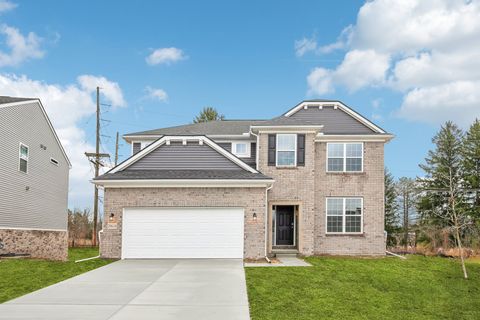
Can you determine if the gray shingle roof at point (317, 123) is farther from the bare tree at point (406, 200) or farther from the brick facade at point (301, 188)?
the bare tree at point (406, 200)

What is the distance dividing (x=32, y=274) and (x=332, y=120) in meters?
14.1

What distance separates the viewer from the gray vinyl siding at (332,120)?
66.0 feet

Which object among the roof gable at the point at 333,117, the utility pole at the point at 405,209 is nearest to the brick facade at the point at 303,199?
the roof gable at the point at 333,117

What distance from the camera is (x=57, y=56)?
63.8 feet

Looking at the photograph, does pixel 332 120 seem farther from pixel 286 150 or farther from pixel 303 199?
pixel 303 199

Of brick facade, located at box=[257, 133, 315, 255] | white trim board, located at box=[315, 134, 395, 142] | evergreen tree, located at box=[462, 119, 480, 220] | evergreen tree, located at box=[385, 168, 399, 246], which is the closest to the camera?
brick facade, located at box=[257, 133, 315, 255]

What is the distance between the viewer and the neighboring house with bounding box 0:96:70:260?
1966 centimetres

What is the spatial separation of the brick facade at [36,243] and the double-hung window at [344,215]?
14.3 metres

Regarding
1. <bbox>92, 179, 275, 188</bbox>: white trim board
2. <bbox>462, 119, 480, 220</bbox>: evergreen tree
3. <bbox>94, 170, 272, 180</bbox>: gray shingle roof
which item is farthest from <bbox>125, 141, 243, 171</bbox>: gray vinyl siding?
<bbox>462, 119, 480, 220</bbox>: evergreen tree

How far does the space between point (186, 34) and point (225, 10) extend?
2469 millimetres

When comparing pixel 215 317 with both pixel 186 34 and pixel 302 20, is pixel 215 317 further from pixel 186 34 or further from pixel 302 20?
pixel 186 34

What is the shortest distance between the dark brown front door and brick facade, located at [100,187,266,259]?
3.57 m

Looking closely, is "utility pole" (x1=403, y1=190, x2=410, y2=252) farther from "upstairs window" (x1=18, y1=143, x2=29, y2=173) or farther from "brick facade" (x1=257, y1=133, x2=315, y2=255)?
"upstairs window" (x1=18, y1=143, x2=29, y2=173)

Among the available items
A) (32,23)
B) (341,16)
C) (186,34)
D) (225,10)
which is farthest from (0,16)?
(341,16)
